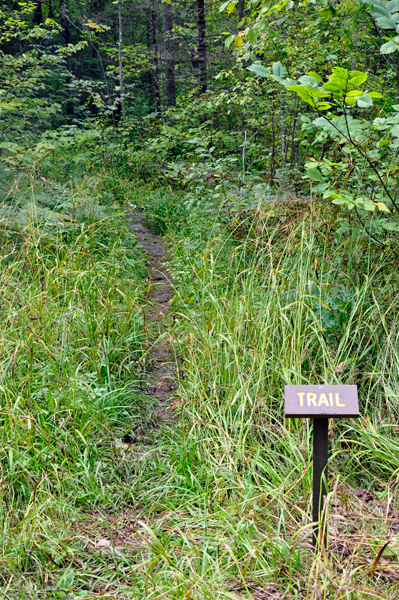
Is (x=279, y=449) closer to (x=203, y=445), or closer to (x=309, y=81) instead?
(x=203, y=445)

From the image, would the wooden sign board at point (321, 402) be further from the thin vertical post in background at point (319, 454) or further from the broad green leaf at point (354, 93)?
the broad green leaf at point (354, 93)

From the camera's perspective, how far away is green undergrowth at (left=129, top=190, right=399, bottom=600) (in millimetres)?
1753

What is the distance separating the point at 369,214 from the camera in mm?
3250

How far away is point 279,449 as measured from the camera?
8.15 ft

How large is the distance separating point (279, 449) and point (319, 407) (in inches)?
38.2

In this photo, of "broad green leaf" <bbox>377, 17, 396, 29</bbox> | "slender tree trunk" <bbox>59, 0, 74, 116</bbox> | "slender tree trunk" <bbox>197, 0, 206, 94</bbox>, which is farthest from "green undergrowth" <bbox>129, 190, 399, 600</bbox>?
"slender tree trunk" <bbox>59, 0, 74, 116</bbox>

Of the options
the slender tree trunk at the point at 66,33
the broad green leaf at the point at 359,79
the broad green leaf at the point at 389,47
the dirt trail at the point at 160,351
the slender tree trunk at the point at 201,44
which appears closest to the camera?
the broad green leaf at the point at 359,79

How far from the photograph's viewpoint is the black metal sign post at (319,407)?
1.62 m

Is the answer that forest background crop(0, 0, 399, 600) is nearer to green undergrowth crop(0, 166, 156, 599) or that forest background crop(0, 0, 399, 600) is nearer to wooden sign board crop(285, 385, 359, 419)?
green undergrowth crop(0, 166, 156, 599)

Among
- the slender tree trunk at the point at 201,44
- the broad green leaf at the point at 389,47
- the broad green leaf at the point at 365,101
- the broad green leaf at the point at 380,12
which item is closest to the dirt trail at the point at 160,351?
the broad green leaf at the point at 365,101

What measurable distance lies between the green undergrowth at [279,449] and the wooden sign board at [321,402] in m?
0.46

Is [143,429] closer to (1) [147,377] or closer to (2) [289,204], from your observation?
(1) [147,377]

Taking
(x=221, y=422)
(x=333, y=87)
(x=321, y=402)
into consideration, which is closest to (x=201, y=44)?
(x=333, y=87)

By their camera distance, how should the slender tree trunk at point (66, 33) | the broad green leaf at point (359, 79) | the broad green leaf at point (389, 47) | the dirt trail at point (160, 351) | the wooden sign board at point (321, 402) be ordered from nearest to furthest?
the wooden sign board at point (321, 402) → the broad green leaf at point (359, 79) → the broad green leaf at point (389, 47) → the dirt trail at point (160, 351) → the slender tree trunk at point (66, 33)
